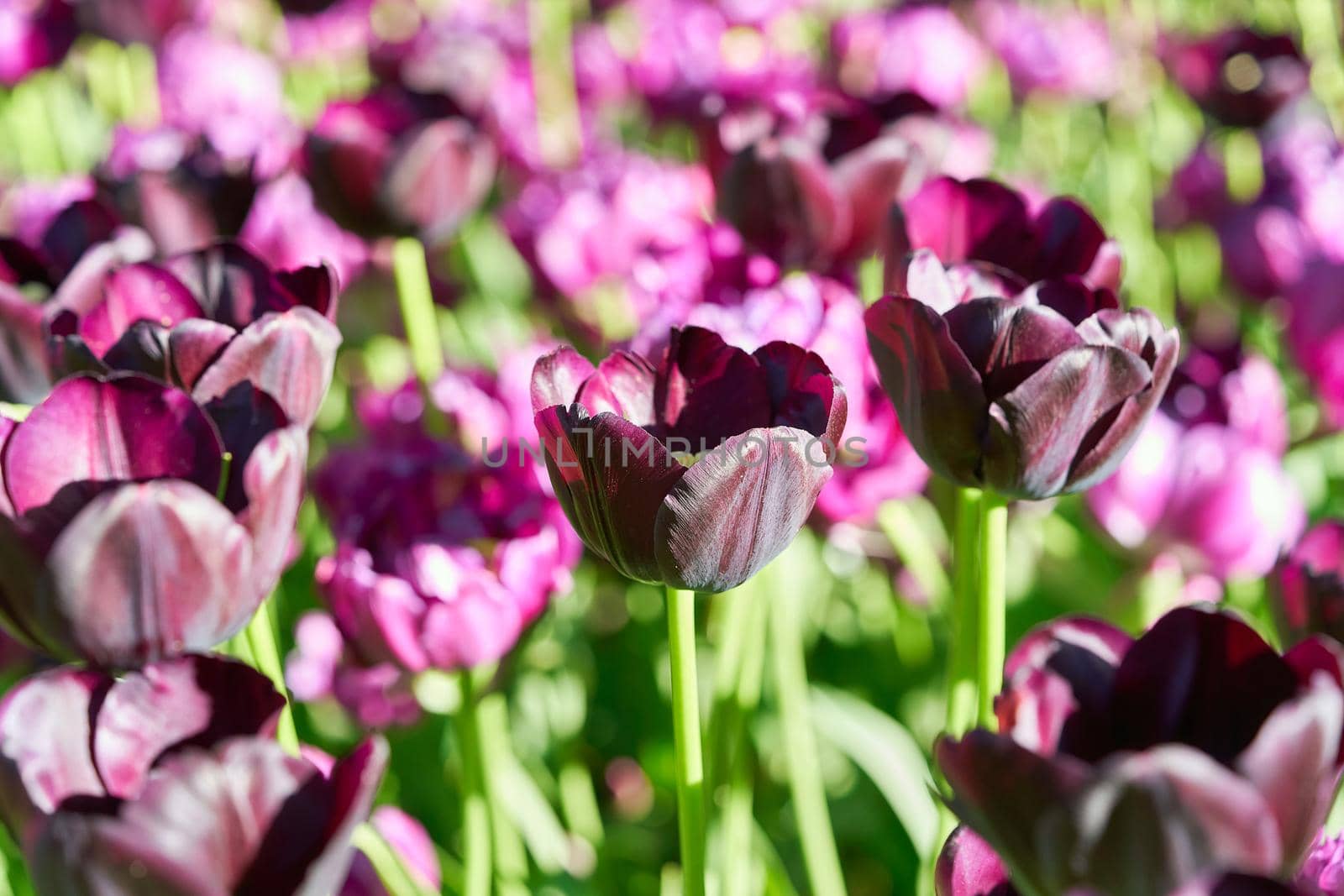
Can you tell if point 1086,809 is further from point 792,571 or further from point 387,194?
point 387,194

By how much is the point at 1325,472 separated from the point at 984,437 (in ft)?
2.44

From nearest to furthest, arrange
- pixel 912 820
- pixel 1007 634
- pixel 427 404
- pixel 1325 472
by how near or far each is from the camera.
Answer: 1. pixel 912 820
2. pixel 427 404
3. pixel 1007 634
4. pixel 1325 472

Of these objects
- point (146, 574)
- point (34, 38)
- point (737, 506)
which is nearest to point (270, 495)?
point (146, 574)

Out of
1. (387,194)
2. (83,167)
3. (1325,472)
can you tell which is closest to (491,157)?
(387,194)

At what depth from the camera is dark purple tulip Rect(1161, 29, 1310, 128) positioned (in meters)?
1.18

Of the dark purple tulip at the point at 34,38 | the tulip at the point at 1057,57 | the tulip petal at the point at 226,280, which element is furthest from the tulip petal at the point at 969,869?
the tulip at the point at 1057,57

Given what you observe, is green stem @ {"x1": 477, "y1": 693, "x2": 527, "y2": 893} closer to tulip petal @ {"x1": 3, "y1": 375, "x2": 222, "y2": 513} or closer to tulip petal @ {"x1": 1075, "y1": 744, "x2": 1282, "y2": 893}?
tulip petal @ {"x1": 3, "y1": 375, "x2": 222, "y2": 513}

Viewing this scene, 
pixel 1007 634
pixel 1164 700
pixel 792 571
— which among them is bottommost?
pixel 1007 634

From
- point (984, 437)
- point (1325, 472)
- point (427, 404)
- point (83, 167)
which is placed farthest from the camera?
point (83, 167)

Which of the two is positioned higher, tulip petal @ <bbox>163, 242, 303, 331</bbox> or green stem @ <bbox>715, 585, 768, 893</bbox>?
tulip petal @ <bbox>163, 242, 303, 331</bbox>

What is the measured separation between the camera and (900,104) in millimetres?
774

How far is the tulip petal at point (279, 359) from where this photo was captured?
1.43ft

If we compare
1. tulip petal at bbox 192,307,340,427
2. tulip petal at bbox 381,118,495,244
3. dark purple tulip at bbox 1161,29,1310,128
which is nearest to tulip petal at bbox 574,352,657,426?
tulip petal at bbox 192,307,340,427

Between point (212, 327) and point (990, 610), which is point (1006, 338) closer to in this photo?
point (990, 610)
